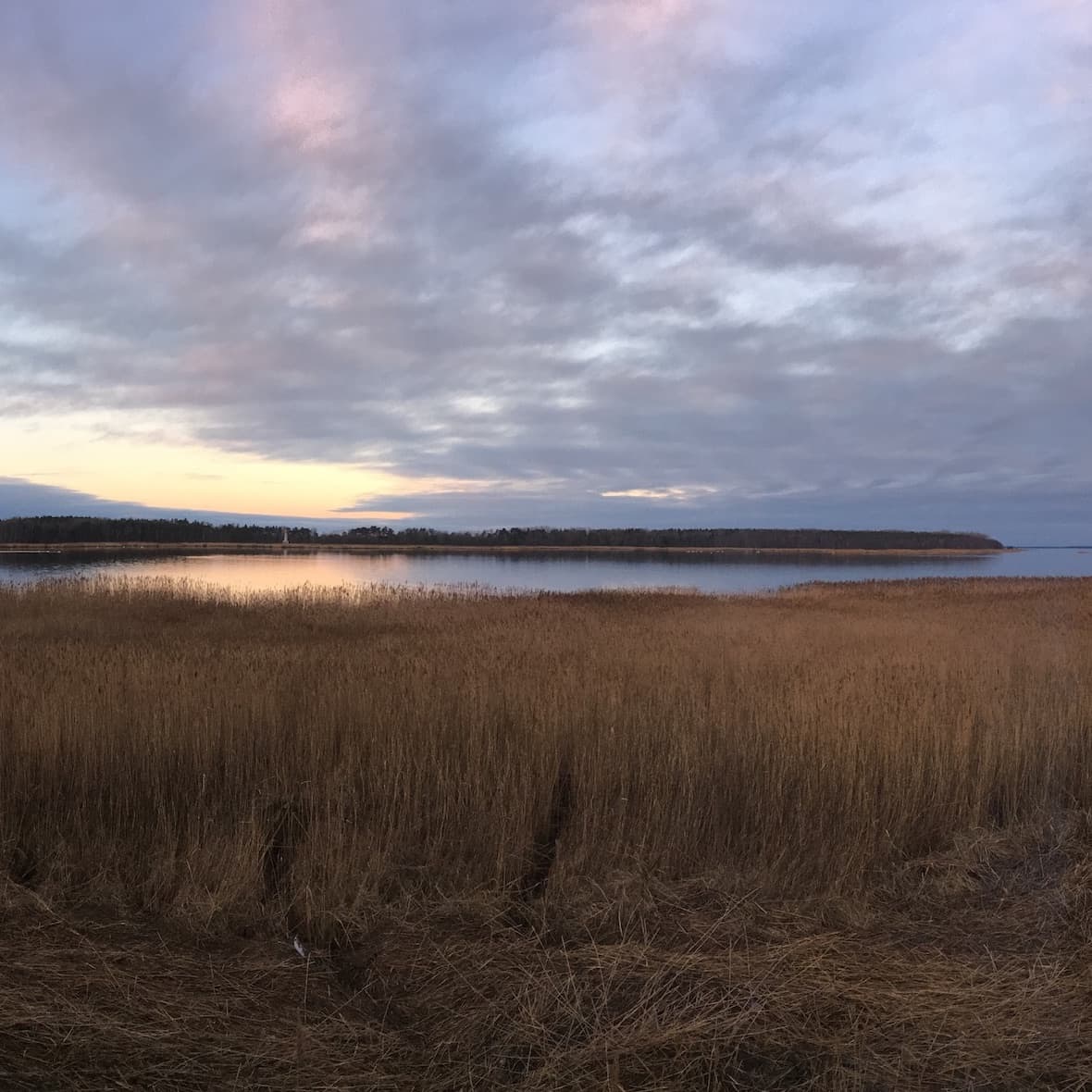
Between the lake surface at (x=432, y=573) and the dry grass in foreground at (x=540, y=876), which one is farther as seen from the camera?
the lake surface at (x=432, y=573)

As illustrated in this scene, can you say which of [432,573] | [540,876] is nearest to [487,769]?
[540,876]

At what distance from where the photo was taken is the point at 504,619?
17969mm

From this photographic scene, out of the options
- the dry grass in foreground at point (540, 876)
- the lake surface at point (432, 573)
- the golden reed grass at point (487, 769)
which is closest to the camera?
the dry grass in foreground at point (540, 876)

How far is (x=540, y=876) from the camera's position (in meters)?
4.49

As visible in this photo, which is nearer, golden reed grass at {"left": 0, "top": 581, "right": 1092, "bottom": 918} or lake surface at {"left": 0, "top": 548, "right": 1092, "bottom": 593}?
golden reed grass at {"left": 0, "top": 581, "right": 1092, "bottom": 918}

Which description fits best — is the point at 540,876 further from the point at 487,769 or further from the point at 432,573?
the point at 432,573

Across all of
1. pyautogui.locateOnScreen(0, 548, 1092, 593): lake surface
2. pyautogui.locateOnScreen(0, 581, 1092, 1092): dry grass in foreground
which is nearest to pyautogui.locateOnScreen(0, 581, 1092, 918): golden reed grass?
pyautogui.locateOnScreen(0, 581, 1092, 1092): dry grass in foreground

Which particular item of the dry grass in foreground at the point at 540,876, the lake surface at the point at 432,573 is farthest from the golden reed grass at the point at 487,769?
the lake surface at the point at 432,573

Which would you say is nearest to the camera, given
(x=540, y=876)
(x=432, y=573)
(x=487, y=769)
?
(x=540, y=876)

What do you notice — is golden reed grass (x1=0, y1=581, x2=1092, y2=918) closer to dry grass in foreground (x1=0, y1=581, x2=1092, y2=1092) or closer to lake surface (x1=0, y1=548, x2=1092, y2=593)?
dry grass in foreground (x1=0, y1=581, x2=1092, y2=1092)

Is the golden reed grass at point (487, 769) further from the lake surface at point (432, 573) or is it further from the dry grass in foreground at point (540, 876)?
the lake surface at point (432, 573)

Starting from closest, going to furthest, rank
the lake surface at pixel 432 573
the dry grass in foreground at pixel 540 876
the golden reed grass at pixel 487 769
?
the dry grass in foreground at pixel 540 876 → the golden reed grass at pixel 487 769 → the lake surface at pixel 432 573

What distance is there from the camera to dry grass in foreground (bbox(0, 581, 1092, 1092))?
2.70m

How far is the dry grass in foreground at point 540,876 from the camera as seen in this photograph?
270 centimetres
